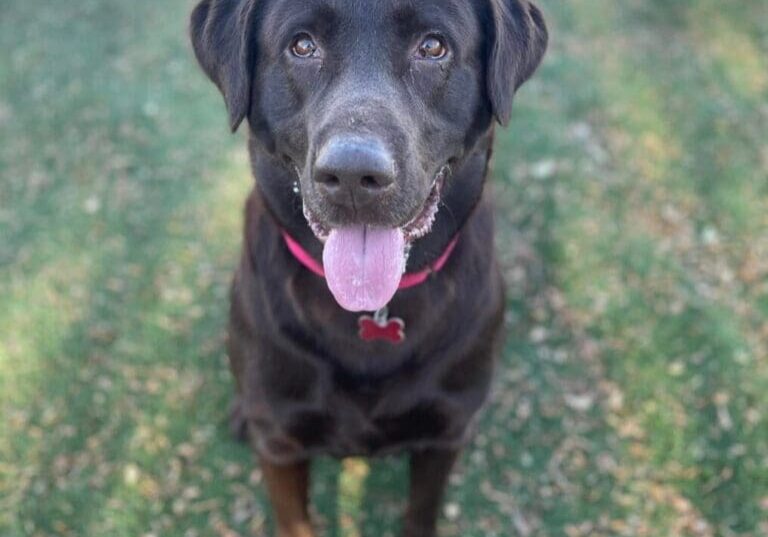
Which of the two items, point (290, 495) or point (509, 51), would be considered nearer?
point (509, 51)

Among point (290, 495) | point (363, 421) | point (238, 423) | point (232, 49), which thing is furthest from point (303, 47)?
point (238, 423)

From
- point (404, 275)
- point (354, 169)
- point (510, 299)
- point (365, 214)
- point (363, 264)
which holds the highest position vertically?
point (354, 169)

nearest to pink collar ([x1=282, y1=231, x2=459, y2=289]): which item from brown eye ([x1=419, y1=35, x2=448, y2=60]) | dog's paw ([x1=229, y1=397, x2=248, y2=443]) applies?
brown eye ([x1=419, y1=35, x2=448, y2=60])

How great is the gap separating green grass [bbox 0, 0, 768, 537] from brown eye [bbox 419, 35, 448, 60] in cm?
181

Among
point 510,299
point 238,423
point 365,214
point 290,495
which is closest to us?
point 365,214

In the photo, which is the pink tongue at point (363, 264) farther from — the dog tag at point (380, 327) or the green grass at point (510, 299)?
the green grass at point (510, 299)

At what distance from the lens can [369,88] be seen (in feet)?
6.47

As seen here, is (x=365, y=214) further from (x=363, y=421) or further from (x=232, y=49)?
(x=363, y=421)

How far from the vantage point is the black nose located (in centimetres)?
181

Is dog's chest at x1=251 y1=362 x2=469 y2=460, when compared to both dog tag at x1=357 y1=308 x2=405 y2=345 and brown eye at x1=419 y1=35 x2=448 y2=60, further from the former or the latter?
brown eye at x1=419 y1=35 x2=448 y2=60

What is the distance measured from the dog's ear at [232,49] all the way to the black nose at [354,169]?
1.48ft

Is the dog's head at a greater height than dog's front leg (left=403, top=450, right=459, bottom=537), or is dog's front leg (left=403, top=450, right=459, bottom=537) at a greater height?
the dog's head

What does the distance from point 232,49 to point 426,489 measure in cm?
160

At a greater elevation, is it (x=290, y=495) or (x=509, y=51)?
(x=509, y=51)
